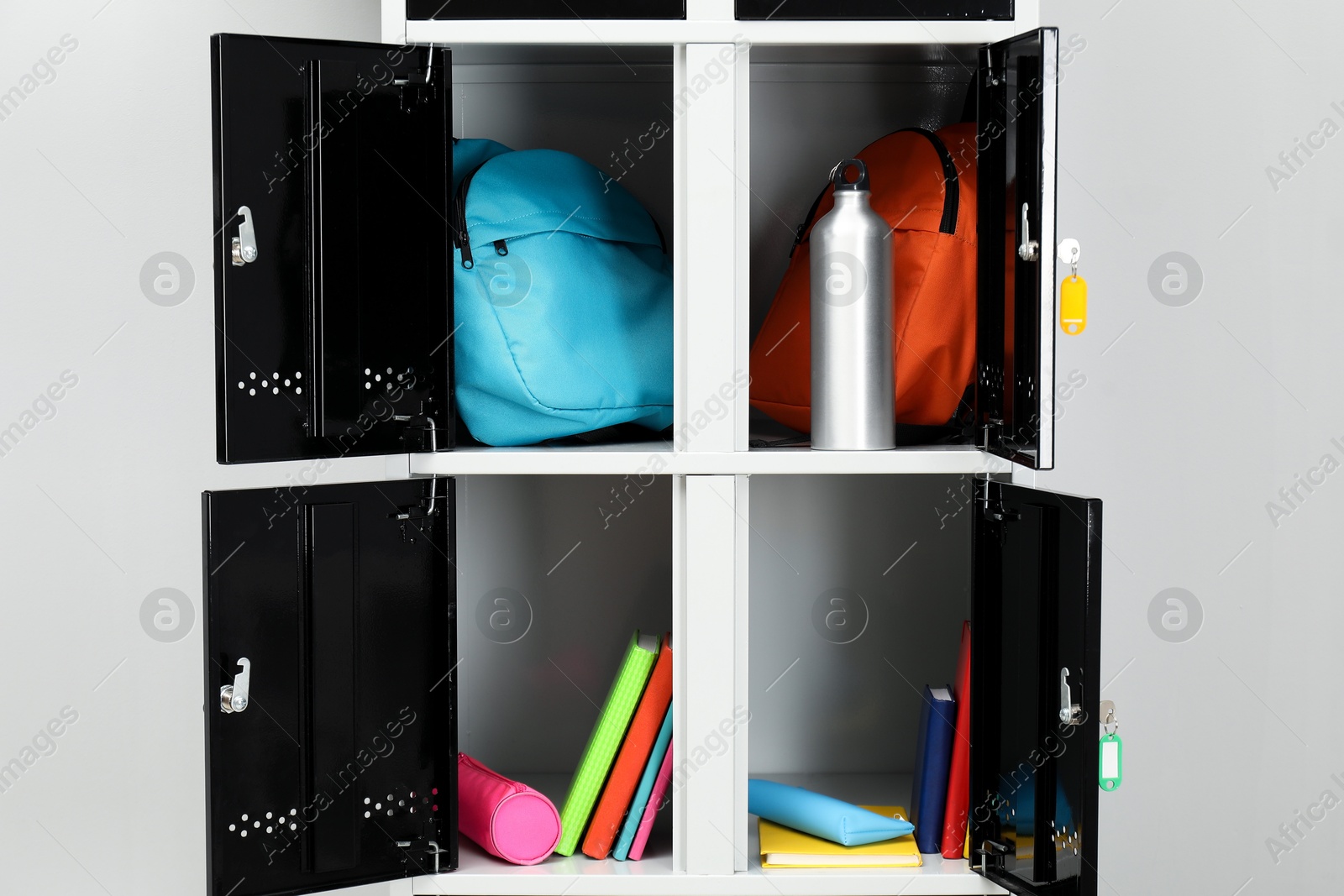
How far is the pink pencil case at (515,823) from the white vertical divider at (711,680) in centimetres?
16

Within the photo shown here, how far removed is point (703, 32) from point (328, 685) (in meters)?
0.76

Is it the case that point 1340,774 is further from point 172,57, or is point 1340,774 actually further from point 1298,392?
point 172,57

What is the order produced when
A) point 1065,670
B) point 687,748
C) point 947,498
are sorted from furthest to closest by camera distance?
point 947,498 < point 687,748 < point 1065,670

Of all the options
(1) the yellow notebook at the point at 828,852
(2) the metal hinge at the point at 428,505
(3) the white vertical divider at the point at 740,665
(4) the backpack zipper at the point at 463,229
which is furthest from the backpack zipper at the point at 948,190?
(1) the yellow notebook at the point at 828,852

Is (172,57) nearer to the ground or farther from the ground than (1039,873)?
farther from the ground

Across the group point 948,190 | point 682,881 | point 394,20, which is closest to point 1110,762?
point 682,881

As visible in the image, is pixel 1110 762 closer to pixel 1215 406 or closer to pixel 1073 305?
pixel 1073 305

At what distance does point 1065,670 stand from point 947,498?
552mm

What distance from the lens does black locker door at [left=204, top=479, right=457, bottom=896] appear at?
974 mm

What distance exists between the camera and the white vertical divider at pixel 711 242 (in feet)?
3.52

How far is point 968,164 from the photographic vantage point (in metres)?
1.19

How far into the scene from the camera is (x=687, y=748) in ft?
3.62

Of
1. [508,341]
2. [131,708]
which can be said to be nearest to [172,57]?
[508,341]

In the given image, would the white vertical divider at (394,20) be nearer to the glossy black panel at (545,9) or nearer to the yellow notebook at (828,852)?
the glossy black panel at (545,9)
